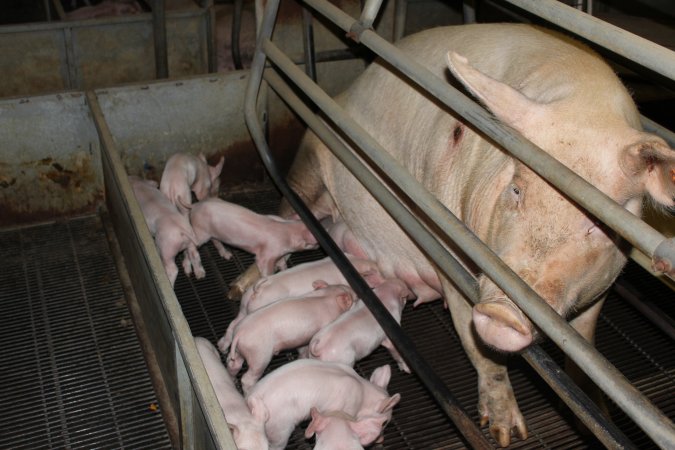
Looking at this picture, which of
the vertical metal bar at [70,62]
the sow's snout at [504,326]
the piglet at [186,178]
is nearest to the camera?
the sow's snout at [504,326]

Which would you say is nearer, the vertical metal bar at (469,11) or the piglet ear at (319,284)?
the piglet ear at (319,284)

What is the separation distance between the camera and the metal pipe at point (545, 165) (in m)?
1.33

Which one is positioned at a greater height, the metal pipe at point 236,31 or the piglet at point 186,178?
the metal pipe at point 236,31

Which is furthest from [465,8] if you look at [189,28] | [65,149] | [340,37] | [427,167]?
[65,149]

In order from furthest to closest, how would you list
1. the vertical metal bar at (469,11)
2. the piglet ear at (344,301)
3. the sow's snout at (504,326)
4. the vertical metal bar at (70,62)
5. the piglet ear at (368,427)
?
the vertical metal bar at (70,62)
the vertical metal bar at (469,11)
the piglet ear at (344,301)
the piglet ear at (368,427)
the sow's snout at (504,326)

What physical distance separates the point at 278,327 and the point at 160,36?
211 cm

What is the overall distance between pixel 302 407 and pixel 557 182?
1.20m

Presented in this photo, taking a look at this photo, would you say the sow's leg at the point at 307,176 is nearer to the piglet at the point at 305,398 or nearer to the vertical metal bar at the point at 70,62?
the piglet at the point at 305,398

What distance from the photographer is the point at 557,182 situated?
59.4 inches

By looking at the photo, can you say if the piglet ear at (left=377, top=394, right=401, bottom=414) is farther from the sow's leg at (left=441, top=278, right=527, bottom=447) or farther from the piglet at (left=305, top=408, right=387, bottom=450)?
the sow's leg at (left=441, top=278, right=527, bottom=447)

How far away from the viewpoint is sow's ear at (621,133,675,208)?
1593 mm

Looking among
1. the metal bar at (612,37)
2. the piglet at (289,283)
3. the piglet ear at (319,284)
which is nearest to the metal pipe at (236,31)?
the piglet at (289,283)

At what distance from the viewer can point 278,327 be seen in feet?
8.61

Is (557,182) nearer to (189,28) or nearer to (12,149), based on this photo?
(12,149)
